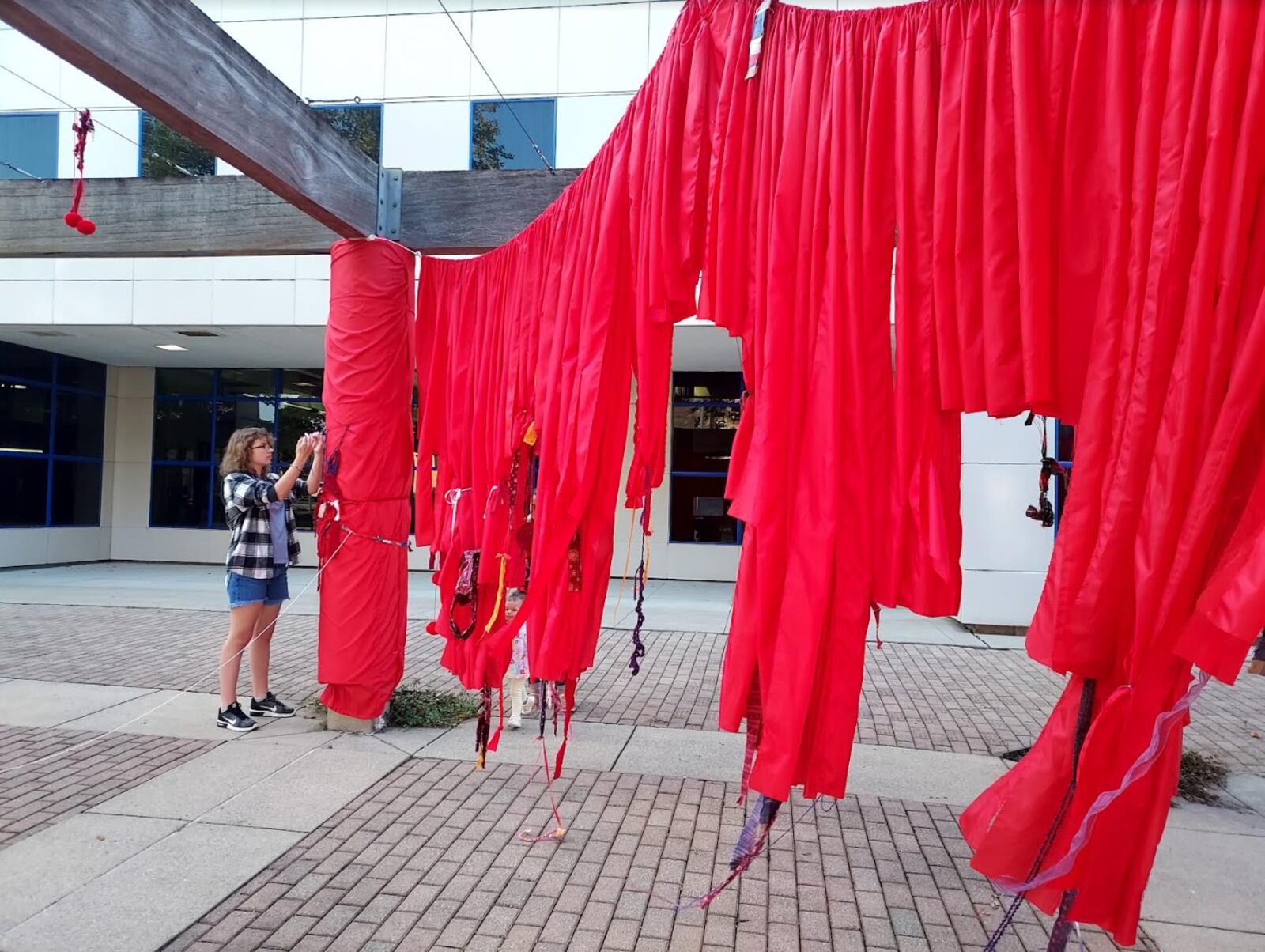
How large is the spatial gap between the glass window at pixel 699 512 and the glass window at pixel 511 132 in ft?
18.2

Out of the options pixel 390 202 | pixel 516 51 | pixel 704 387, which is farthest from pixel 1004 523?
pixel 516 51

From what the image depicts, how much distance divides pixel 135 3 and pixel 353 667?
11.7 feet

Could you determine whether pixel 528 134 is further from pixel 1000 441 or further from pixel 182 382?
pixel 182 382

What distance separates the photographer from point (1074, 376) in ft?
5.16

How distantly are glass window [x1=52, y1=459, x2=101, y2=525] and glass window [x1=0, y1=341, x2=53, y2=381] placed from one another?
57.8 inches

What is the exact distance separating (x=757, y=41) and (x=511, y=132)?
11.2m

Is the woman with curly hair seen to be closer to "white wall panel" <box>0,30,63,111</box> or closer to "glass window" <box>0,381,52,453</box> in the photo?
"glass window" <box>0,381,52,453</box>

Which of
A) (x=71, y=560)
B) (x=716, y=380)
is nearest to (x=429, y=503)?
(x=716, y=380)

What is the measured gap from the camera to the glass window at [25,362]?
13.2 metres

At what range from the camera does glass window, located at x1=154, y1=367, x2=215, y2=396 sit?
Answer: 15.0m

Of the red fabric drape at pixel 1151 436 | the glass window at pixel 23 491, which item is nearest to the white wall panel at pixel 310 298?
the glass window at pixel 23 491

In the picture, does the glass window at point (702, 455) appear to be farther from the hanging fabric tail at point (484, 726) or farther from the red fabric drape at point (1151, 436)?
the red fabric drape at point (1151, 436)

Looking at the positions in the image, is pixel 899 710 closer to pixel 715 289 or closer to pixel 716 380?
pixel 715 289

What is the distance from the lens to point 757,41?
1847mm
